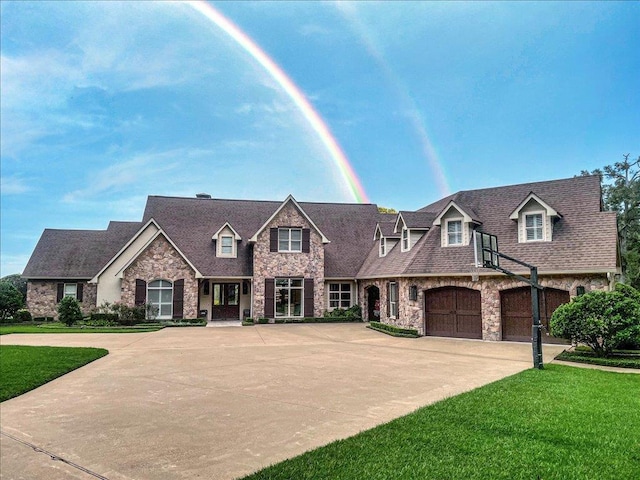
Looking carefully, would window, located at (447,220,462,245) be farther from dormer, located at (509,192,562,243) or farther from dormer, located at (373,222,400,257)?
dormer, located at (373,222,400,257)

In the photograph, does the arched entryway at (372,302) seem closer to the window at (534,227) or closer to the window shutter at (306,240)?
the window shutter at (306,240)

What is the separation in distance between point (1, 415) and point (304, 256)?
2042 cm

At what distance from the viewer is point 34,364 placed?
11836mm

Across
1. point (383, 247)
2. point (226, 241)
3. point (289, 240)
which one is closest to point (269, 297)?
point (289, 240)

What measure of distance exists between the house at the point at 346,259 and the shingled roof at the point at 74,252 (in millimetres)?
76

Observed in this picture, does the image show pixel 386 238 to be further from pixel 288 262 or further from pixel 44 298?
pixel 44 298

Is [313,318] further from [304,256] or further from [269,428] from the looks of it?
[269,428]

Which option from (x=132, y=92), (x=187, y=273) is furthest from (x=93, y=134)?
(x=187, y=273)

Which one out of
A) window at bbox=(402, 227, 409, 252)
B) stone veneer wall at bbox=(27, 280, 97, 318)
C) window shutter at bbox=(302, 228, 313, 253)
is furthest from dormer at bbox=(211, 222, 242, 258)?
window at bbox=(402, 227, 409, 252)

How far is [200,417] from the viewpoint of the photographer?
7.05 meters

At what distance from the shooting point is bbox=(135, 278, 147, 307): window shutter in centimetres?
2509

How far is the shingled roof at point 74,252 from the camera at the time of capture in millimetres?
29250

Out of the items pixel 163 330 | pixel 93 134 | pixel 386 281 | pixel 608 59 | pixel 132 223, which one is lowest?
pixel 163 330

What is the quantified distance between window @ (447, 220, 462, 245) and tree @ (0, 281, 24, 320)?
26.7 metres
